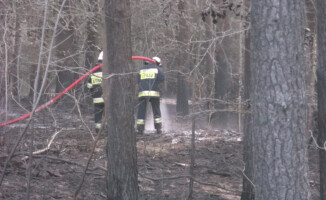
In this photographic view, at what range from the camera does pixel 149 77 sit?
11.9m

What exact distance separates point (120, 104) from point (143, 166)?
258cm

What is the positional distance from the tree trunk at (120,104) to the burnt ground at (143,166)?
458mm

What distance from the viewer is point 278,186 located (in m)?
4.11

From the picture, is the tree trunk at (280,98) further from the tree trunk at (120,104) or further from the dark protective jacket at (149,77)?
the dark protective jacket at (149,77)

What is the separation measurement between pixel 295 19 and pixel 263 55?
1.24 feet

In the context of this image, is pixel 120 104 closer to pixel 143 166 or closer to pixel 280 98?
pixel 143 166

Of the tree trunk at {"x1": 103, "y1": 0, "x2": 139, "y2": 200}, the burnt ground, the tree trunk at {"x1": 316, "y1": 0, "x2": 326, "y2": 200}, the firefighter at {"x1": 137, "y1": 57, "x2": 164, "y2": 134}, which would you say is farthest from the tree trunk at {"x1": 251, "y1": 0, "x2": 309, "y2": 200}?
the firefighter at {"x1": 137, "y1": 57, "x2": 164, "y2": 134}

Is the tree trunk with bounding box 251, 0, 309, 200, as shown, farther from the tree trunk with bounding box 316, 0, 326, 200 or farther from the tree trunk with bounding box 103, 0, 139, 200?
the tree trunk with bounding box 103, 0, 139, 200

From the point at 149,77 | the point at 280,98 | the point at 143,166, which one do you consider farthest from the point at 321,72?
the point at 149,77

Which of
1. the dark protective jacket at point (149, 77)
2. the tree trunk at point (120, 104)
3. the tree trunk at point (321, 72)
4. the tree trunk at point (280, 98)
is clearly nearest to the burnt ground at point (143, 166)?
the tree trunk at point (120, 104)

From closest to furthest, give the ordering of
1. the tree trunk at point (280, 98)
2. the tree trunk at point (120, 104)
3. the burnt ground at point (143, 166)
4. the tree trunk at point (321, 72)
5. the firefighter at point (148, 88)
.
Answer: the tree trunk at point (280, 98) → the tree trunk at point (321, 72) → the tree trunk at point (120, 104) → the burnt ground at point (143, 166) → the firefighter at point (148, 88)

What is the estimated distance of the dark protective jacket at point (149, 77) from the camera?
11828mm

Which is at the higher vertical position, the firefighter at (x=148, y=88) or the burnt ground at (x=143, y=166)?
the firefighter at (x=148, y=88)

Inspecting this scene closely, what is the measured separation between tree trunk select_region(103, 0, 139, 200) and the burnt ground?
0.46 m
